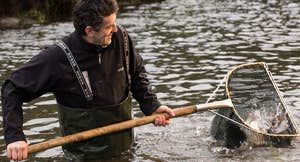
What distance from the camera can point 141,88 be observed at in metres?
6.19

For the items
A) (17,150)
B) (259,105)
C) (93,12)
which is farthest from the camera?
(259,105)

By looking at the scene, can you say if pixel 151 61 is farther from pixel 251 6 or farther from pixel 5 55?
pixel 251 6

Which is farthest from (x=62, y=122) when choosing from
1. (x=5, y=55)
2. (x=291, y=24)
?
(x=291, y=24)

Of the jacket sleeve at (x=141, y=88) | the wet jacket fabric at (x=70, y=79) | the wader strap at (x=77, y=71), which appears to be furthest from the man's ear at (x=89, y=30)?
the jacket sleeve at (x=141, y=88)

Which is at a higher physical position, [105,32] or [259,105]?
[105,32]

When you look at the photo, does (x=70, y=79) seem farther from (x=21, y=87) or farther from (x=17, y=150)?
(x=17, y=150)

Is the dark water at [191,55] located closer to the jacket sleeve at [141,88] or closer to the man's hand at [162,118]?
the jacket sleeve at [141,88]

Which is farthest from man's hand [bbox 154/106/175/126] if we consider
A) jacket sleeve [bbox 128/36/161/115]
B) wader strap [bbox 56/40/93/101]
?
wader strap [bbox 56/40/93/101]

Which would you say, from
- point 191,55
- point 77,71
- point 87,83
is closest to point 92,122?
point 87,83

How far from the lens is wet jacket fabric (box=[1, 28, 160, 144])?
17.5 ft

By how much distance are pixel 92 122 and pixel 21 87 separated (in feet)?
2.81

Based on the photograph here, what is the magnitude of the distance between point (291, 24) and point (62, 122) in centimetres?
1303

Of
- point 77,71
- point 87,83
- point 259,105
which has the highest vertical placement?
point 77,71

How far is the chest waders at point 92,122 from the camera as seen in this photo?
567 cm
